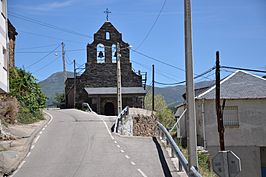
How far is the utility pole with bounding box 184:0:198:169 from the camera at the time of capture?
13.6m

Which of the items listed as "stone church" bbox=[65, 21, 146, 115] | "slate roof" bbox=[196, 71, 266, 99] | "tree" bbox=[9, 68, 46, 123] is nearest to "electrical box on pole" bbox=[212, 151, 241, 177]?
"slate roof" bbox=[196, 71, 266, 99]

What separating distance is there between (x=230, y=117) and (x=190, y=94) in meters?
21.9

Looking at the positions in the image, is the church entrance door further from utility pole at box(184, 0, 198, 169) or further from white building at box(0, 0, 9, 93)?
utility pole at box(184, 0, 198, 169)

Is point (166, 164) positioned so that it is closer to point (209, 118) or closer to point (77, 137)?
point (77, 137)

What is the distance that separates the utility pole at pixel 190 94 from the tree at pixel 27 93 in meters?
22.5

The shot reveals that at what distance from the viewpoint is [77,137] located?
2616cm

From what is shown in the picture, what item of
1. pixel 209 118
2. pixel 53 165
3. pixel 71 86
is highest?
pixel 71 86

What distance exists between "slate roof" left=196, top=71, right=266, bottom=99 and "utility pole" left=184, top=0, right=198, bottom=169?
2102cm

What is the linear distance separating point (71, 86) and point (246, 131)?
36.3 metres

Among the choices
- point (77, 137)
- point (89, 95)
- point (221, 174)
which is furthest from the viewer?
point (89, 95)

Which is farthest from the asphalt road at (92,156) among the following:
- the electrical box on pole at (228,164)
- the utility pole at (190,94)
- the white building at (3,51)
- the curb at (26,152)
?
the electrical box on pole at (228,164)

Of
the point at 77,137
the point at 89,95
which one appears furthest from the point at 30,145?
the point at 89,95

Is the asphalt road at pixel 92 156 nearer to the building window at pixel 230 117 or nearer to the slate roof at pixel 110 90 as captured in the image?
the building window at pixel 230 117

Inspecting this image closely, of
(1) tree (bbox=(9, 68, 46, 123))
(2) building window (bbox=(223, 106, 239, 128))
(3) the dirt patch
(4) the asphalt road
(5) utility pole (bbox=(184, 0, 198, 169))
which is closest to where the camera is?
(5) utility pole (bbox=(184, 0, 198, 169))
